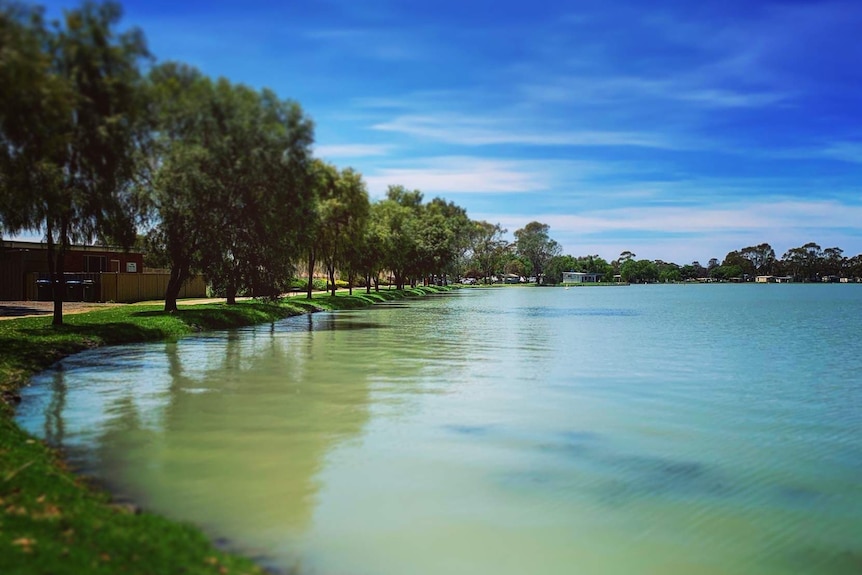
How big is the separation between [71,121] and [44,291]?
33484mm

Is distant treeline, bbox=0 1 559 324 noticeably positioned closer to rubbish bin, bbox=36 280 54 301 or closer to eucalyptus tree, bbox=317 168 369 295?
eucalyptus tree, bbox=317 168 369 295

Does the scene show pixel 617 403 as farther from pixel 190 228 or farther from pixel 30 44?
pixel 190 228

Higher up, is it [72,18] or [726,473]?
[72,18]

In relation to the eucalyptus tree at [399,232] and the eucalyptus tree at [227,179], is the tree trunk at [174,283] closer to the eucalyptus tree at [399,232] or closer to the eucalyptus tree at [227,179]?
the eucalyptus tree at [227,179]

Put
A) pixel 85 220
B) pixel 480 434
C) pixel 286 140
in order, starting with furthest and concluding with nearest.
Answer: pixel 286 140
pixel 85 220
pixel 480 434

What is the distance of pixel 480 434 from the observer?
14.4 m

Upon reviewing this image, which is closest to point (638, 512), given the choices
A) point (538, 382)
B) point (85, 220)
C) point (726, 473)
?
point (726, 473)

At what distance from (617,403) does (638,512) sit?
8345 millimetres

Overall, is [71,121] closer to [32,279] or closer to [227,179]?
[227,179]

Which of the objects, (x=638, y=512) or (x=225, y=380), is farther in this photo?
(x=225, y=380)

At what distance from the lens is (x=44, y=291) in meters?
47.8

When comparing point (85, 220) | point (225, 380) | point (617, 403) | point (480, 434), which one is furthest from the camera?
point (85, 220)

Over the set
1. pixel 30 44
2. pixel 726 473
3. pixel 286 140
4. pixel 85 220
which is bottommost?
pixel 726 473

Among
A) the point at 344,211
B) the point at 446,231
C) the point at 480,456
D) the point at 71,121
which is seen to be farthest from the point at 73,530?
the point at 446,231
